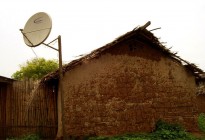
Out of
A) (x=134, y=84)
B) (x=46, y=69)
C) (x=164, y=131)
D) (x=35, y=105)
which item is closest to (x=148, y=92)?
(x=134, y=84)

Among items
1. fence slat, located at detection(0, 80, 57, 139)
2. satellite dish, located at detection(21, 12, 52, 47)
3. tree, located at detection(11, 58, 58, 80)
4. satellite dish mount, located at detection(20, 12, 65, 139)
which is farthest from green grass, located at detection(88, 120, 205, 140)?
tree, located at detection(11, 58, 58, 80)

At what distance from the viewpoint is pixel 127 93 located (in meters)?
10.5

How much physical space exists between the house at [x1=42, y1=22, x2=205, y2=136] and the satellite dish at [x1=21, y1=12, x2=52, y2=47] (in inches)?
67.2

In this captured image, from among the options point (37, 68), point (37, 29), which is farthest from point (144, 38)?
point (37, 68)

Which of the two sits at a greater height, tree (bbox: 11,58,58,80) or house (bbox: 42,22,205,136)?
tree (bbox: 11,58,58,80)

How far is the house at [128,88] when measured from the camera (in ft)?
32.4

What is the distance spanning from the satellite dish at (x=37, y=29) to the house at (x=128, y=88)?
171 centimetres

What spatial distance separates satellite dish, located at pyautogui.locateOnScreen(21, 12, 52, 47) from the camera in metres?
7.89

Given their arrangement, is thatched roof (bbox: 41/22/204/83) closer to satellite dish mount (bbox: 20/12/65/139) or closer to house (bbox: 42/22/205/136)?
house (bbox: 42/22/205/136)

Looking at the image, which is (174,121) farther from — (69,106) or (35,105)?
(35,105)

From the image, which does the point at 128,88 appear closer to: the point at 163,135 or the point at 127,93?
the point at 127,93

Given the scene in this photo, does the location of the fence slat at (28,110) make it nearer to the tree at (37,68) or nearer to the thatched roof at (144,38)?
the thatched roof at (144,38)

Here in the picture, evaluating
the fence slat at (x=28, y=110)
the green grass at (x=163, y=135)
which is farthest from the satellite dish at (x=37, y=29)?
the green grass at (x=163, y=135)

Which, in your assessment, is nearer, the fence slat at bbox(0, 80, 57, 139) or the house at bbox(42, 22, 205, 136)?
the house at bbox(42, 22, 205, 136)
